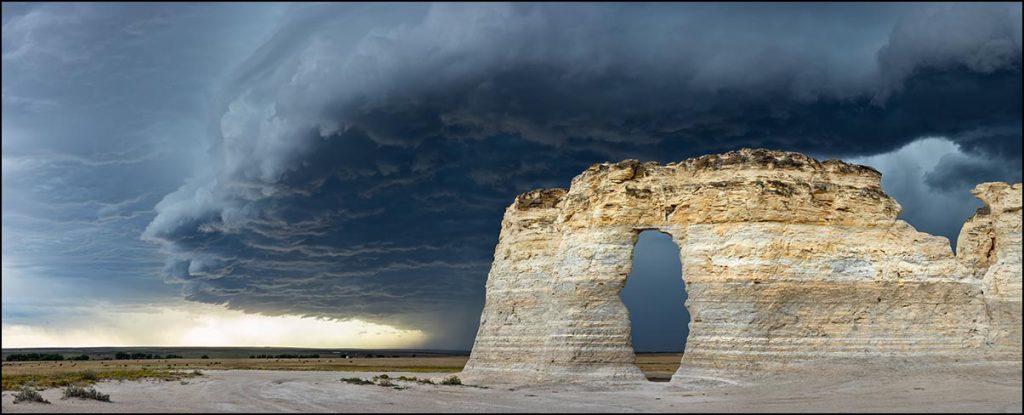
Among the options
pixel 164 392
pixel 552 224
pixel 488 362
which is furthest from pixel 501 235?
pixel 164 392

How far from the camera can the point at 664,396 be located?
26.8m

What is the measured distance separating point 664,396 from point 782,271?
776 cm

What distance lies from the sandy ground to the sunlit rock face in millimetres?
1294

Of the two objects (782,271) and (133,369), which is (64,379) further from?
(782,271)

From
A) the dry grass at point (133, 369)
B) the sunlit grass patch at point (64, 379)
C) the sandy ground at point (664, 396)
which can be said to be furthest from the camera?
the dry grass at point (133, 369)

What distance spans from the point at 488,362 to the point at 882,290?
18.8m

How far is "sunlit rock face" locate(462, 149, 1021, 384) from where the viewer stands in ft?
99.2

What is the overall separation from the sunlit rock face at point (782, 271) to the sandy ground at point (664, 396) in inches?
50.9

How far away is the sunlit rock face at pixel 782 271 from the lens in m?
30.2

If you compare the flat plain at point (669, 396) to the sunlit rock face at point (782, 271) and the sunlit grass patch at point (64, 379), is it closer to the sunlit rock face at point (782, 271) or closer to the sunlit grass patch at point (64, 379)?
the sunlit rock face at point (782, 271)

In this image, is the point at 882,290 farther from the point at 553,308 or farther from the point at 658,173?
the point at 553,308

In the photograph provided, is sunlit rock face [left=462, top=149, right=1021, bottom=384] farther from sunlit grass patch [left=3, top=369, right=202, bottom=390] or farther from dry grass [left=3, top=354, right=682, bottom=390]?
sunlit grass patch [left=3, top=369, right=202, bottom=390]

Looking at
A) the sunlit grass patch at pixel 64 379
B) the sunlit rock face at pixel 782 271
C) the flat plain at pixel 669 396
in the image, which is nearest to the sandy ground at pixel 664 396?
the flat plain at pixel 669 396

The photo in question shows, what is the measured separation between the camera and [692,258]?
32.4 meters
